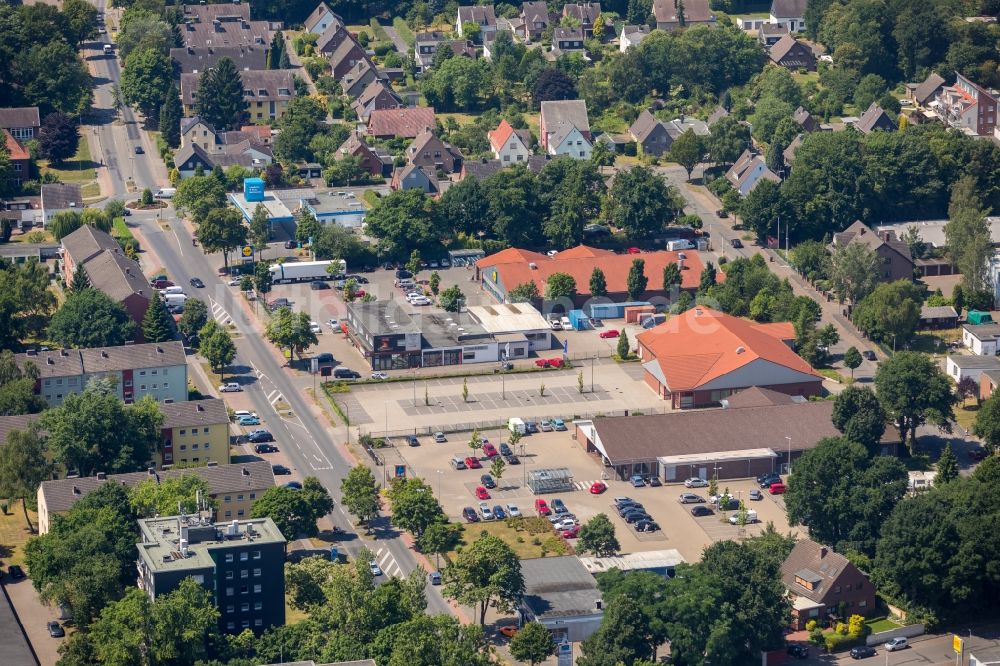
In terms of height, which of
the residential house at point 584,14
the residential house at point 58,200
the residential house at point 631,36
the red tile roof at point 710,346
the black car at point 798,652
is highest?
the residential house at point 584,14

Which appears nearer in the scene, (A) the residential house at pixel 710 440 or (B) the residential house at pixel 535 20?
(A) the residential house at pixel 710 440

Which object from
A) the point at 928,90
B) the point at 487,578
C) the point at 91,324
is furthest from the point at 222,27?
the point at 487,578

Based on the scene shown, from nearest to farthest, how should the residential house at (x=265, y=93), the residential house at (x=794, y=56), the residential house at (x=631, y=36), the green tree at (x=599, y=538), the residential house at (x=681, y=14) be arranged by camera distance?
the green tree at (x=599, y=538)
the residential house at (x=265, y=93)
the residential house at (x=794, y=56)
the residential house at (x=631, y=36)
the residential house at (x=681, y=14)

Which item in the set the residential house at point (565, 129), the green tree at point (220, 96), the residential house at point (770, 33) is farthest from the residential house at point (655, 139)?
the green tree at point (220, 96)

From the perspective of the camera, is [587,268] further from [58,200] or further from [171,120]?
[171,120]

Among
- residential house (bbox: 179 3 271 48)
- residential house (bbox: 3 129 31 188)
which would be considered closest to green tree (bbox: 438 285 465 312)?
residential house (bbox: 3 129 31 188)

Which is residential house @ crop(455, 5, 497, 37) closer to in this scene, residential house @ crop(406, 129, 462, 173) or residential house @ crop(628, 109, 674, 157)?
residential house @ crop(628, 109, 674, 157)

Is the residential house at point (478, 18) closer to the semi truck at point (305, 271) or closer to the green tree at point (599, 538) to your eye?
the semi truck at point (305, 271)
